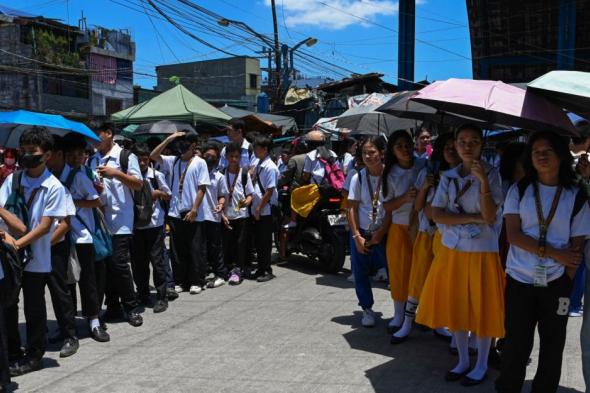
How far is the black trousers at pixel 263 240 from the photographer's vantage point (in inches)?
281

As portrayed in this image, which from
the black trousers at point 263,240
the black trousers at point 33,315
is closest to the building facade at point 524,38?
the black trousers at point 263,240

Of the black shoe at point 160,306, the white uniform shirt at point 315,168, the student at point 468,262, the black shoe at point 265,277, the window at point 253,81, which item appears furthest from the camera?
the window at point 253,81

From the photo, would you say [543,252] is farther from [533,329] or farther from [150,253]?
[150,253]

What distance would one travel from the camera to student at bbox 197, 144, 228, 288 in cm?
659

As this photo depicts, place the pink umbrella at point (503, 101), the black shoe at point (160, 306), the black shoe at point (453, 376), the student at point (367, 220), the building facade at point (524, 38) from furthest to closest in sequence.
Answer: the building facade at point (524, 38) < the black shoe at point (160, 306) < the student at point (367, 220) < the black shoe at point (453, 376) < the pink umbrella at point (503, 101)

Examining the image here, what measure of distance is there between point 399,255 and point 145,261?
2769mm

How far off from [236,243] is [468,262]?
3.93 meters

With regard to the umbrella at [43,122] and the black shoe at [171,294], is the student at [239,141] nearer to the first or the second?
the black shoe at [171,294]

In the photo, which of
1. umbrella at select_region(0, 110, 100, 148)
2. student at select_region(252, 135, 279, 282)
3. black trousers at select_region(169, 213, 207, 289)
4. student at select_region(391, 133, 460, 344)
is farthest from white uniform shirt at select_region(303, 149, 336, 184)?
umbrella at select_region(0, 110, 100, 148)

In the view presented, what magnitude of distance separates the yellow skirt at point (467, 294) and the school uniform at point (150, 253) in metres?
3.11

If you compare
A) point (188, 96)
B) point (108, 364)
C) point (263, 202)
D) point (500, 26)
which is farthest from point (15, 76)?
point (108, 364)

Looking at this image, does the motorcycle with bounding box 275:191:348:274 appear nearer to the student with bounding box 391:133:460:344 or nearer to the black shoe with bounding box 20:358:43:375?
the student with bounding box 391:133:460:344

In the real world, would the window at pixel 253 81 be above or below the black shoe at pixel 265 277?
above

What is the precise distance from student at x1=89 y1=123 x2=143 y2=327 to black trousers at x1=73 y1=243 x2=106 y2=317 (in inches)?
13.6
